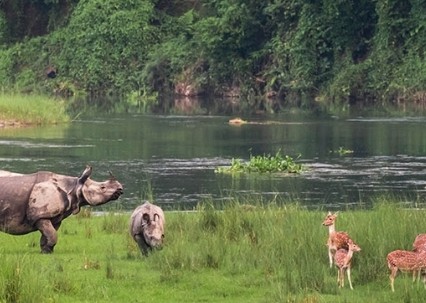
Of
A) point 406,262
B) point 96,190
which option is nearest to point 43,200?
point 96,190

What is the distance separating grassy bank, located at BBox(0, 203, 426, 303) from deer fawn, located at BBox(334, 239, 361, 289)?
4.9 inches

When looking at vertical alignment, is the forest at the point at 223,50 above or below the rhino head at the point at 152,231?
above

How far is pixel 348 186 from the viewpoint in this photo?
2678 centimetres

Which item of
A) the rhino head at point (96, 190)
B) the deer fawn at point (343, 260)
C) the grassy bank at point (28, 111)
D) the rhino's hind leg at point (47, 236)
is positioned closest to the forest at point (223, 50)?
the grassy bank at point (28, 111)

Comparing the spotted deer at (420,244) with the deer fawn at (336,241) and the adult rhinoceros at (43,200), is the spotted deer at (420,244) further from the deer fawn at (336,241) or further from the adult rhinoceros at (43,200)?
the adult rhinoceros at (43,200)

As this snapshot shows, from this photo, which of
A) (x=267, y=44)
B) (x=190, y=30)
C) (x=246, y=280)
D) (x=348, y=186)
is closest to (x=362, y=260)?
(x=246, y=280)

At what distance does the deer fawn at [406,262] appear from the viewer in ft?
39.6

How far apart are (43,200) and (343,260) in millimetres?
4835

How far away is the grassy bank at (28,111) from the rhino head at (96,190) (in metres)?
29.7

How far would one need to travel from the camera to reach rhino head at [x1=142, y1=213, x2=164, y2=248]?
48.4 feet

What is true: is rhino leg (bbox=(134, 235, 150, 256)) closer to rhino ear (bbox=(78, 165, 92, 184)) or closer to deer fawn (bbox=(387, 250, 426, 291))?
rhino ear (bbox=(78, 165, 92, 184))

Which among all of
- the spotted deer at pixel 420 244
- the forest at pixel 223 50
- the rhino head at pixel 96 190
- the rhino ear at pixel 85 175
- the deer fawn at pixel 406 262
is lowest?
the deer fawn at pixel 406 262

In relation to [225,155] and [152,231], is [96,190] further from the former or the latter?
[225,155]

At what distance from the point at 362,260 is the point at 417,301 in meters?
1.96
